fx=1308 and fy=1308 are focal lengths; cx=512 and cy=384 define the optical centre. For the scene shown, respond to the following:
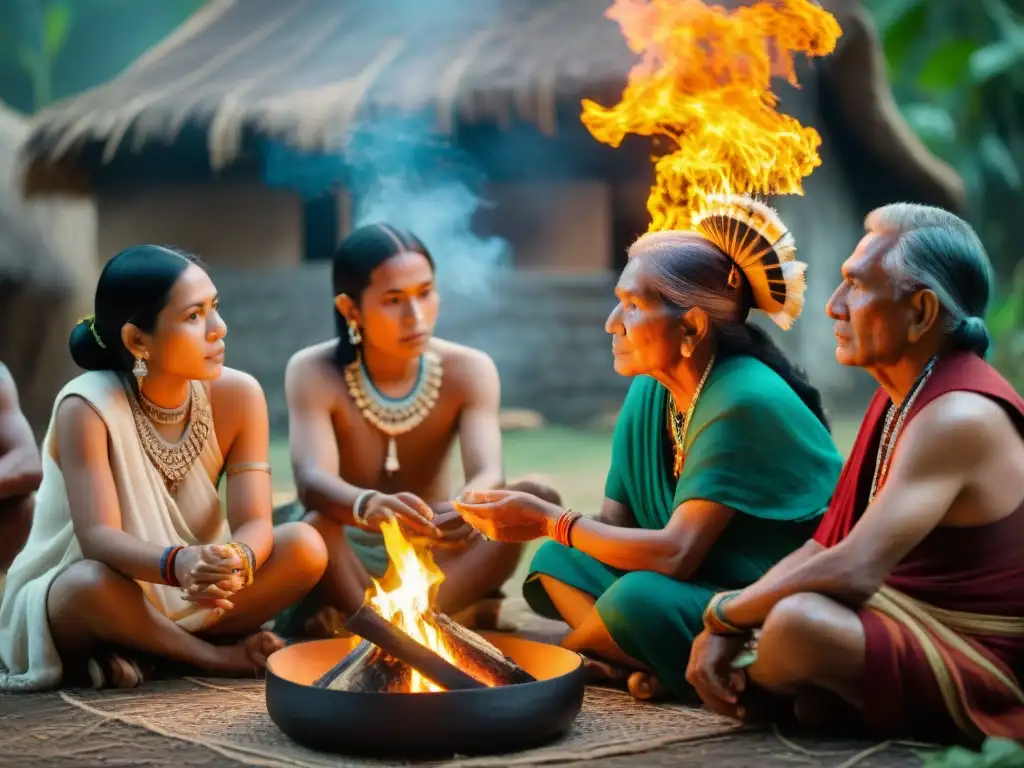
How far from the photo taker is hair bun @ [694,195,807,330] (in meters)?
3.74

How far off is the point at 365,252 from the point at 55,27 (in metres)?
19.1

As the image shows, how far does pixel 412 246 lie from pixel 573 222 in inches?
299

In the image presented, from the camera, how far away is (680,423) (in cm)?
405

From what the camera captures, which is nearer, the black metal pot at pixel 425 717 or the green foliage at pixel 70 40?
the black metal pot at pixel 425 717

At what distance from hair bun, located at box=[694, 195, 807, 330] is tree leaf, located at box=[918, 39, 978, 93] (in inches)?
526

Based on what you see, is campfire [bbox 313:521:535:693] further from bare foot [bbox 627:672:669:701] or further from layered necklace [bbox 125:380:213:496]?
layered necklace [bbox 125:380:213:496]

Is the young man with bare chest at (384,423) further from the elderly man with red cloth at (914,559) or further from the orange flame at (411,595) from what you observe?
the elderly man with red cloth at (914,559)

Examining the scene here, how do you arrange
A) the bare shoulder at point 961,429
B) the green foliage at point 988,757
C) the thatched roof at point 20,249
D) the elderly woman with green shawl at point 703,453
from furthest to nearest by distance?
1. the thatched roof at point 20,249
2. the elderly woman with green shawl at point 703,453
3. the bare shoulder at point 961,429
4. the green foliage at point 988,757

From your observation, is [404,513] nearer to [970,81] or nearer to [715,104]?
[715,104]

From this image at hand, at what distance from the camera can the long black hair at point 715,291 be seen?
3.83 metres

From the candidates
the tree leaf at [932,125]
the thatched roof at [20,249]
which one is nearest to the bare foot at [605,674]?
the thatched roof at [20,249]

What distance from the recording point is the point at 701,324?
3834mm

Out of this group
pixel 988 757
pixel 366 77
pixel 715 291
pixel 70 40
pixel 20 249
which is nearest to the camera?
pixel 988 757

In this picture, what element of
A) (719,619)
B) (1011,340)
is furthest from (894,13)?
(719,619)
